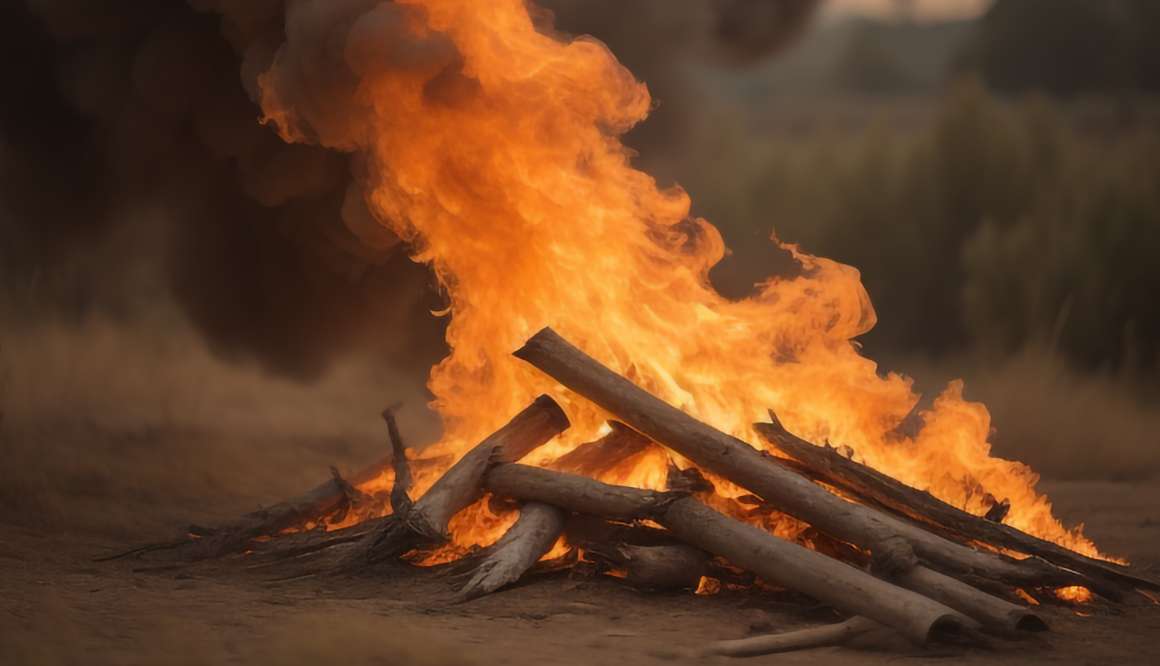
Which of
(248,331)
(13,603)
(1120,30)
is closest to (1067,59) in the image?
(1120,30)

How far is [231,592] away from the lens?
7.16 meters

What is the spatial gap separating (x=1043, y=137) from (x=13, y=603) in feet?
71.1

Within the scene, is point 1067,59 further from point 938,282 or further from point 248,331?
point 248,331

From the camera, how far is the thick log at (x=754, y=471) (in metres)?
7.00

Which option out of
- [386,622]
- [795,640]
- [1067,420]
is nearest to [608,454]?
[795,640]

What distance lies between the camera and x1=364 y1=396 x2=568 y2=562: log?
7402 mm

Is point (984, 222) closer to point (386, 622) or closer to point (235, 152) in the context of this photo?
point (235, 152)

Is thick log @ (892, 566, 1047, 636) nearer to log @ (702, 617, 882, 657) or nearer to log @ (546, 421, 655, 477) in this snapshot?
log @ (702, 617, 882, 657)

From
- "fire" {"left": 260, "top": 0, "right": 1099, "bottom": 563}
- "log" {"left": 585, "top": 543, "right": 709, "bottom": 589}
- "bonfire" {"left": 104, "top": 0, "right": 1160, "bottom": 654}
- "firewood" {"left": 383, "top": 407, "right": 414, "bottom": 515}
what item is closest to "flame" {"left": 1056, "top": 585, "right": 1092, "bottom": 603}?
"bonfire" {"left": 104, "top": 0, "right": 1160, "bottom": 654}

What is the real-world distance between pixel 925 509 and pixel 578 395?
232 centimetres

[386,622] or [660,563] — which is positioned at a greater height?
[660,563]

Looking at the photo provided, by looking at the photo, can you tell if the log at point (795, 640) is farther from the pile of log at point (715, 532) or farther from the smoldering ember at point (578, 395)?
the smoldering ember at point (578, 395)

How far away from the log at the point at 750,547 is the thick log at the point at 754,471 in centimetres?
33

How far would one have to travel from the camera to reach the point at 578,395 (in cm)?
818
